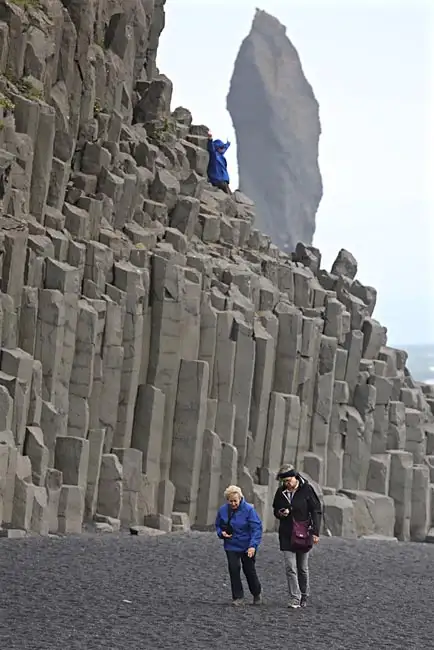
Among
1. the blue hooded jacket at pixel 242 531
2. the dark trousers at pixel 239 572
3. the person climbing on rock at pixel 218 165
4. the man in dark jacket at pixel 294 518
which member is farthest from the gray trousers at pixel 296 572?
the person climbing on rock at pixel 218 165

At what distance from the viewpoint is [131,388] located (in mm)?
32031

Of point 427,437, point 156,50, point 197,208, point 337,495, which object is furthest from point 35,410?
point 427,437

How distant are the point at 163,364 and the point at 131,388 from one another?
139cm

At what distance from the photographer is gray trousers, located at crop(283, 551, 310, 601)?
62.9 ft

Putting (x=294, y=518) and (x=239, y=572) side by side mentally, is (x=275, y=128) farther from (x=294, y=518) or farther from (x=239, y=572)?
(x=239, y=572)

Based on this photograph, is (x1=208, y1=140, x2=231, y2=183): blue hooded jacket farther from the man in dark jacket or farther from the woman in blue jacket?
the woman in blue jacket

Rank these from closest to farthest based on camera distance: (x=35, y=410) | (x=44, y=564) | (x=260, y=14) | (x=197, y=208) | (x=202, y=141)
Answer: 1. (x=44, y=564)
2. (x=35, y=410)
3. (x=197, y=208)
4. (x=202, y=141)
5. (x=260, y=14)

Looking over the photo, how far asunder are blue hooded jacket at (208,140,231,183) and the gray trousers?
23.9 m

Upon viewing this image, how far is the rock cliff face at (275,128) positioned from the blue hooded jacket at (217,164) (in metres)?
49.7

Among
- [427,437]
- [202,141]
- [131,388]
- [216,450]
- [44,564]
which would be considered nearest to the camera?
[44,564]

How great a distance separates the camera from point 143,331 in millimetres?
33000

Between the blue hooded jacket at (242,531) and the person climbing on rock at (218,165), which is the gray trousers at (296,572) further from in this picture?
the person climbing on rock at (218,165)

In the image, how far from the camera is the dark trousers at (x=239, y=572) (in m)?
18.9

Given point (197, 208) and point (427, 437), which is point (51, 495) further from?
point (427, 437)
